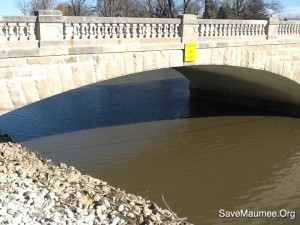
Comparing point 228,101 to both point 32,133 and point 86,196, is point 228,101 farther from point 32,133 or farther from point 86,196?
point 86,196

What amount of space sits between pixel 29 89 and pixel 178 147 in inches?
239

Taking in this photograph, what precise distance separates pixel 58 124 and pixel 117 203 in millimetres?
8326

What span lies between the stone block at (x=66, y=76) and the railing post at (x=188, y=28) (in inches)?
143

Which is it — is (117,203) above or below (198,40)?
below

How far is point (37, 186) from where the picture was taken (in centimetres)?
709

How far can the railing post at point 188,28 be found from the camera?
11.1 m

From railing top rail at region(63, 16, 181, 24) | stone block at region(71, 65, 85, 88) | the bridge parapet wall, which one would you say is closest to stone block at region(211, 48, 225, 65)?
the bridge parapet wall

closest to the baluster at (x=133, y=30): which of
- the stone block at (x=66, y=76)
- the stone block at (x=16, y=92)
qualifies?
the stone block at (x=66, y=76)

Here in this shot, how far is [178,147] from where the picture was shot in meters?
13.2

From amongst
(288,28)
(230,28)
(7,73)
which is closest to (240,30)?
(230,28)

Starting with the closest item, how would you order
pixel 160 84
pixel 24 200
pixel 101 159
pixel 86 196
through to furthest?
pixel 24 200, pixel 86 196, pixel 101 159, pixel 160 84

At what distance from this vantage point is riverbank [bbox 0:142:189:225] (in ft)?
19.9

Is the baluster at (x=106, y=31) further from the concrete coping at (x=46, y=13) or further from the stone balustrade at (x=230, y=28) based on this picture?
the stone balustrade at (x=230, y=28)

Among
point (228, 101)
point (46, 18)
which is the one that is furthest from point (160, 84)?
point (46, 18)
